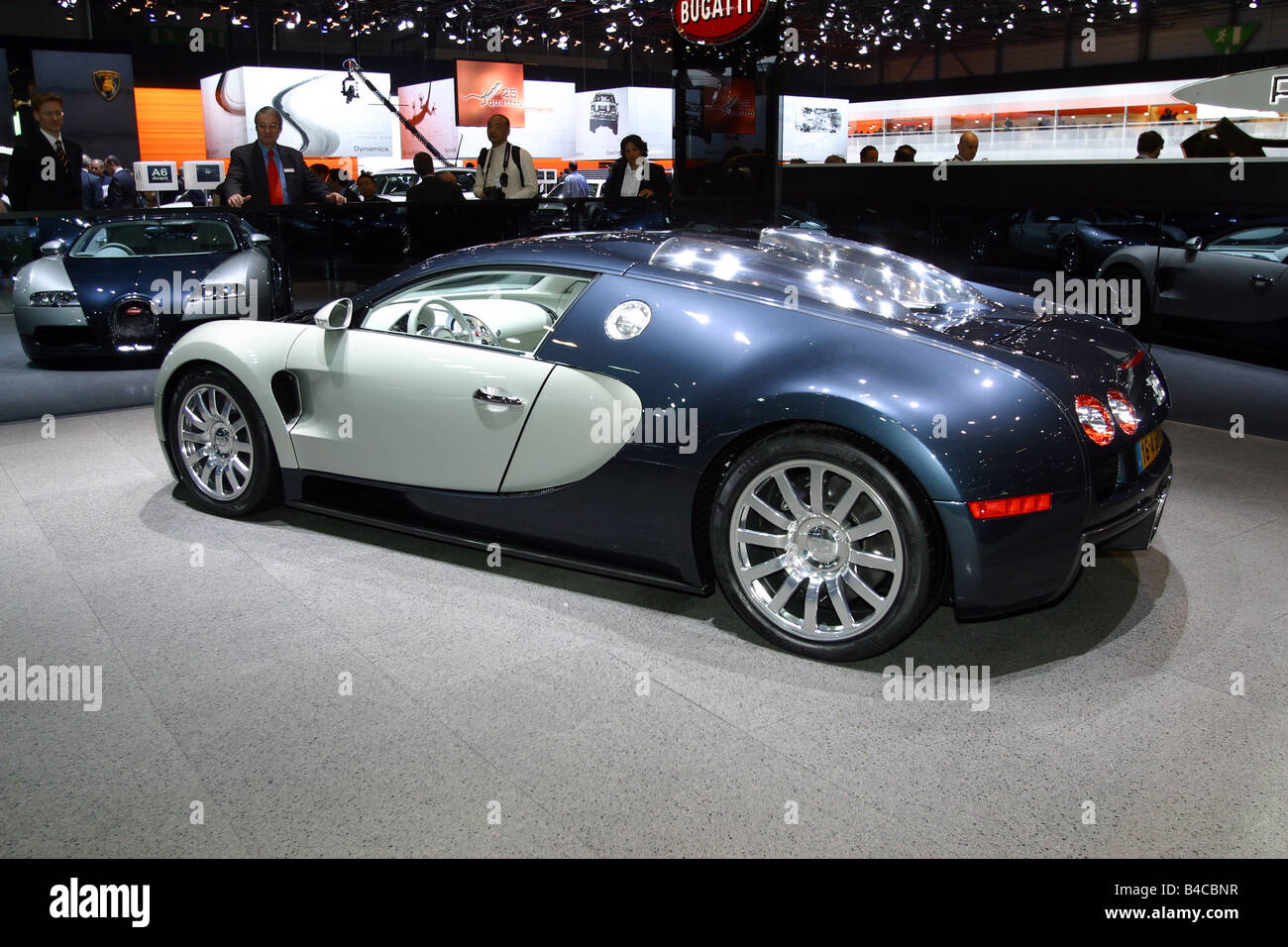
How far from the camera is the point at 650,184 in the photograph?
9422 mm

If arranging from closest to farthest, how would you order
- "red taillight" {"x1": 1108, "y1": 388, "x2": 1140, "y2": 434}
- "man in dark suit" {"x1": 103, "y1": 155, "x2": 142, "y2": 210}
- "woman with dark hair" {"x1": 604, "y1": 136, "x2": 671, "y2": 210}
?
1. "red taillight" {"x1": 1108, "y1": 388, "x2": 1140, "y2": 434}
2. "woman with dark hair" {"x1": 604, "y1": 136, "x2": 671, "y2": 210}
3. "man in dark suit" {"x1": 103, "y1": 155, "x2": 142, "y2": 210}

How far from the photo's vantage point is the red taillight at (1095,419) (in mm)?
2801

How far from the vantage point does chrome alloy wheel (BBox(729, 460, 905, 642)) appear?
2.84m

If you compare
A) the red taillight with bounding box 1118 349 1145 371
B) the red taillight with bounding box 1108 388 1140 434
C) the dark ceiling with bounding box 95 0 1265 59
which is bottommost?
the red taillight with bounding box 1108 388 1140 434

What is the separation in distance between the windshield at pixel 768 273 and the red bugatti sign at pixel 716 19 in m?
4.03

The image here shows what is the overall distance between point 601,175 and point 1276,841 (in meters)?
18.6

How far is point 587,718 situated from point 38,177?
274 inches

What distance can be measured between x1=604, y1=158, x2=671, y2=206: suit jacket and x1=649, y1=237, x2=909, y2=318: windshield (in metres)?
5.97

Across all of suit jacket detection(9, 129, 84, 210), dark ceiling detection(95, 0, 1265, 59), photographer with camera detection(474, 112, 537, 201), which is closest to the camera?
suit jacket detection(9, 129, 84, 210)

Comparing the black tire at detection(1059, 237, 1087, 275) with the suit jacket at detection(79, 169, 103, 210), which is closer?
the black tire at detection(1059, 237, 1087, 275)

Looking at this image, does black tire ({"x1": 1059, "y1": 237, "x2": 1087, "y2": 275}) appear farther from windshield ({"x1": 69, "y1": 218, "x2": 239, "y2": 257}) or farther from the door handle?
windshield ({"x1": 69, "y1": 218, "x2": 239, "y2": 257})

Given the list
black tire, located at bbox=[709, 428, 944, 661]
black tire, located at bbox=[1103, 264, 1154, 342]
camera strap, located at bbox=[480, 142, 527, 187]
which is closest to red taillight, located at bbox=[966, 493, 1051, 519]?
black tire, located at bbox=[709, 428, 944, 661]

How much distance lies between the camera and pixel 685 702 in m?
2.78

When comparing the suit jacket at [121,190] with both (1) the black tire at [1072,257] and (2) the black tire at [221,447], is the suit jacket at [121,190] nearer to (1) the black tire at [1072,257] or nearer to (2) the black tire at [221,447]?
(2) the black tire at [221,447]
